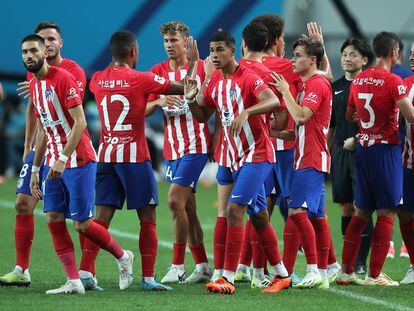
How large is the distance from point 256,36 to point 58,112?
1771mm

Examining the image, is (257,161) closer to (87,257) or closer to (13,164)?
(87,257)

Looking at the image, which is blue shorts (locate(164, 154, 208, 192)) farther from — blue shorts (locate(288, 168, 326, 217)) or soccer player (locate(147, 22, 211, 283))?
blue shorts (locate(288, 168, 326, 217))

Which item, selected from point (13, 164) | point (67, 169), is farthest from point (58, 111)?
point (13, 164)

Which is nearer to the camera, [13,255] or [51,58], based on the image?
[51,58]

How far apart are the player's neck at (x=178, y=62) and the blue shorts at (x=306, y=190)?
171cm

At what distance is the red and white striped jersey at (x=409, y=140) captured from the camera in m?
10.4

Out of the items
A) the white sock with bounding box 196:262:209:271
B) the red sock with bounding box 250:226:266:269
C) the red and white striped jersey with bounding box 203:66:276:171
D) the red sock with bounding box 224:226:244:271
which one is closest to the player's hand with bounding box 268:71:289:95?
the red and white striped jersey with bounding box 203:66:276:171

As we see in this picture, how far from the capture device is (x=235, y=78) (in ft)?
30.9

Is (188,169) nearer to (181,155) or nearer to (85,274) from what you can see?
(181,155)

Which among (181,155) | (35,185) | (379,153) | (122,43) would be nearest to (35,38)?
(122,43)

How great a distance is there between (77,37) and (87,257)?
14.1 meters

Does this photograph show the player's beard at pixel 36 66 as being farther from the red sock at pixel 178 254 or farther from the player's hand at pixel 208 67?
the red sock at pixel 178 254

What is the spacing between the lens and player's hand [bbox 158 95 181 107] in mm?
10414

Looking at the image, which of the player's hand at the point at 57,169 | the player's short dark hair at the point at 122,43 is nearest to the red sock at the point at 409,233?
the player's short dark hair at the point at 122,43
